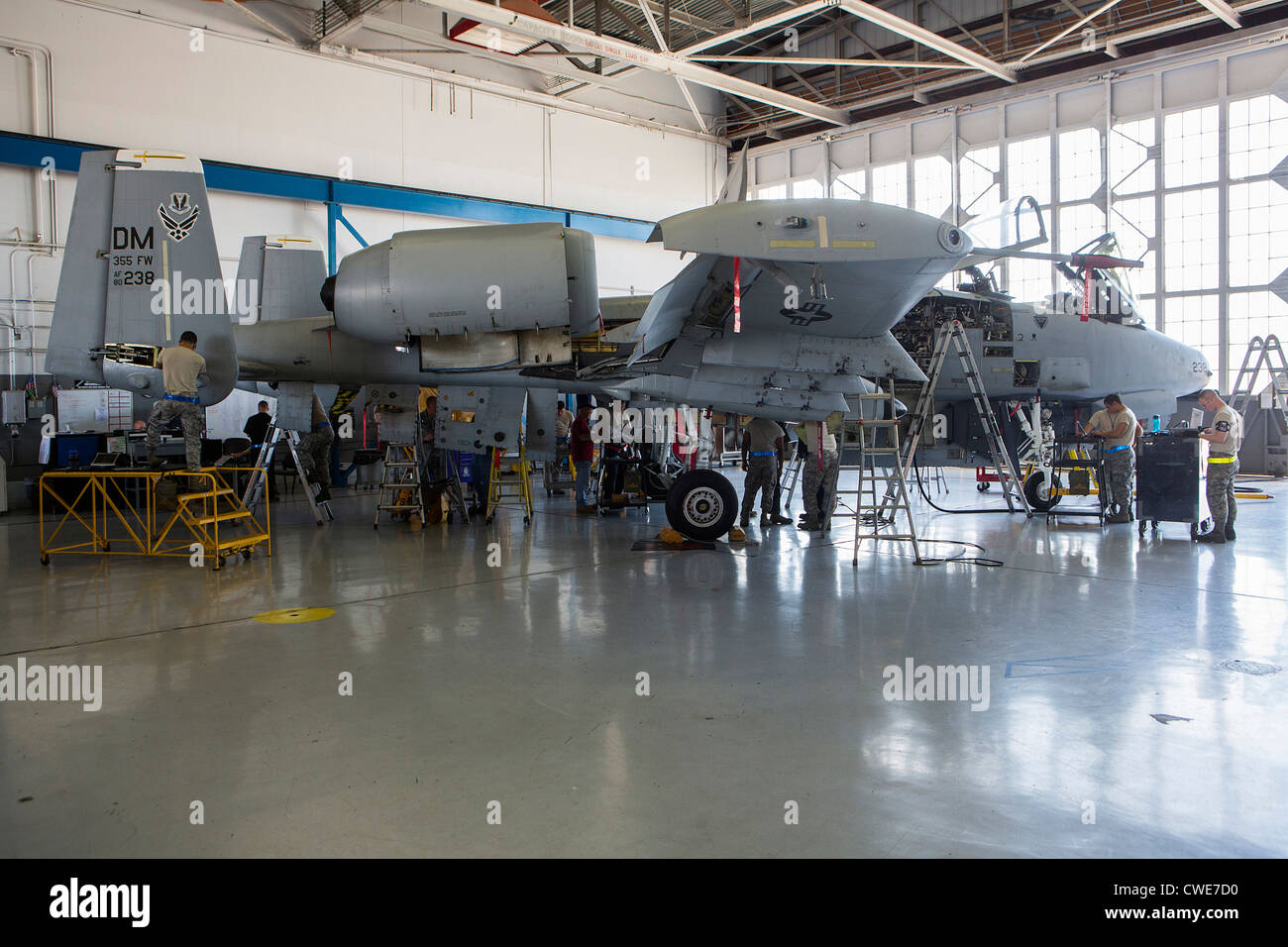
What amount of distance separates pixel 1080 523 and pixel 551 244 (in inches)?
280

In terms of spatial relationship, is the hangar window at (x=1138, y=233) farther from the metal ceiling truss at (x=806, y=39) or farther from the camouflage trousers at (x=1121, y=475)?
the camouflage trousers at (x=1121, y=475)

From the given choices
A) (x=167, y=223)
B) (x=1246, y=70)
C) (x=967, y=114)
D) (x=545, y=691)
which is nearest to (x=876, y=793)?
(x=545, y=691)

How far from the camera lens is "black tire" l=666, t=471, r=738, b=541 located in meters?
8.40

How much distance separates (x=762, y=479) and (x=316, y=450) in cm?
603

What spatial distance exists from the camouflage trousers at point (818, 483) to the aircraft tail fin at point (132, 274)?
6350mm

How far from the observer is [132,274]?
A: 8.04m

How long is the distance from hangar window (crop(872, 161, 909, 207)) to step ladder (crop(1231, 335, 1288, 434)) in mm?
9119

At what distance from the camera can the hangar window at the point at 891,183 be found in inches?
869

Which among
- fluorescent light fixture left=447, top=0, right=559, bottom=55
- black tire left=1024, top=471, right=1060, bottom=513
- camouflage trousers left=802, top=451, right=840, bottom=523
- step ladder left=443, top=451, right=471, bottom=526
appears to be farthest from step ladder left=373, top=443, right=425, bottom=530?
fluorescent light fixture left=447, top=0, right=559, bottom=55

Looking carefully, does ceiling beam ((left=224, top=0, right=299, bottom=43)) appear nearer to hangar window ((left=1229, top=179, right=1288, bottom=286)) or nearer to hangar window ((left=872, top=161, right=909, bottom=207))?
hangar window ((left=872, top=161, right=909, bottom=207))

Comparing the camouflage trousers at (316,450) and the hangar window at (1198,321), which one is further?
the hangar window at (1198,321)

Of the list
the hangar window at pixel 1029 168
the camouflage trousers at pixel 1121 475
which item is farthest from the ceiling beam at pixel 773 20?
the camouflage trousers at pixel 1121 475
